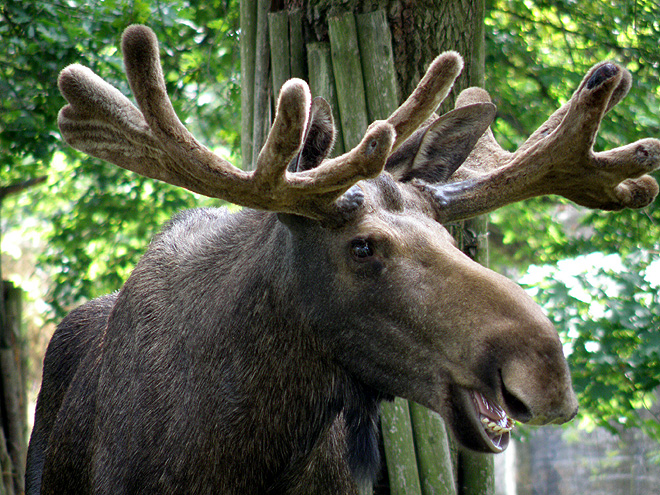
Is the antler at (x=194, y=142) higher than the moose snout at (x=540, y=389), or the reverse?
the antler at (x=194, y=142)

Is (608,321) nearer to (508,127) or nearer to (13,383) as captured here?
(508,127)

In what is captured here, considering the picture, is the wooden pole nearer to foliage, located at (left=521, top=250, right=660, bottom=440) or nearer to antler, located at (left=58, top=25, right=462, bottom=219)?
antler, located at (left=58, top=25, right=462, bottom=219)

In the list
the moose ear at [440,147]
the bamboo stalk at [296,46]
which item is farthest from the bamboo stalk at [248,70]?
the moose ear at [440,147]

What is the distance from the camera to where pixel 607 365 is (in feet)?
15.1

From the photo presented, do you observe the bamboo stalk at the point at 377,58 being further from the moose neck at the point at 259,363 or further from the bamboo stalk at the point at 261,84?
the moose neck at the point at 259,363

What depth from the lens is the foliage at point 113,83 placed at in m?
4.41

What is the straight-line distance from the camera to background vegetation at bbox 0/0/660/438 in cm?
449

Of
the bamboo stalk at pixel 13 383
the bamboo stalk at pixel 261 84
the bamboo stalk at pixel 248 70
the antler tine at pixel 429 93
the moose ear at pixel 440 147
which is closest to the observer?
the antler tine at pixel 429 93

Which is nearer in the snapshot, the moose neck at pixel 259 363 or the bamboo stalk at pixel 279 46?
the moose neck at pixel 259 363

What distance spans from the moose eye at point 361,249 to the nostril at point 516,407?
0.57m

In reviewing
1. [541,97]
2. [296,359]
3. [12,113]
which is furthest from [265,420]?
[541,97]

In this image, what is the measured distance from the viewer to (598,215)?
18.7 ft

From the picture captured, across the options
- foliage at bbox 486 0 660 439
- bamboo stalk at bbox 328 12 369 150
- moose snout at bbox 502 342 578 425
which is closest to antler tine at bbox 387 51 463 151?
moose snout at bbox 502 342 578 425

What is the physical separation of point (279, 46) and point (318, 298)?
1.62 metres
